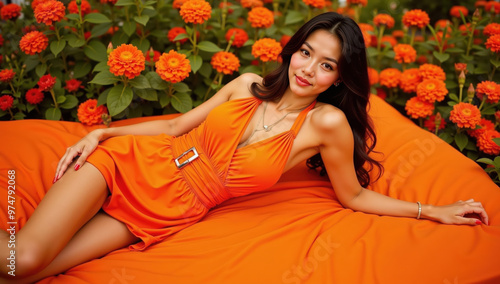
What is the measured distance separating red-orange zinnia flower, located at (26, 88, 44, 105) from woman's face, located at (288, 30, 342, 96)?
62.0 inches

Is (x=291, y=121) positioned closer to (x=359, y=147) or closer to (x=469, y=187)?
(x=359, y=147)

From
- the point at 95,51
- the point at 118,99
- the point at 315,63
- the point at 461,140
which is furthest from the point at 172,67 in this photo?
the point at 461,140

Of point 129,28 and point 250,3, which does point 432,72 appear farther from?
point 129,28

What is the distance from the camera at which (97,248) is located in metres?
1.59

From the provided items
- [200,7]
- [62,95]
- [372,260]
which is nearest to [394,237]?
[372,260]

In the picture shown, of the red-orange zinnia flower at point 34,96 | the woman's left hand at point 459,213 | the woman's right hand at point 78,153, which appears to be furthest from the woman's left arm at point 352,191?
the red-orange zinnia flower at point 34,96

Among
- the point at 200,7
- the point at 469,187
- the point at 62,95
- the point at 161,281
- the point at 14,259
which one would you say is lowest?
the point at 469,187

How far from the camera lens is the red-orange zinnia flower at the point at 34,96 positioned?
236 cm

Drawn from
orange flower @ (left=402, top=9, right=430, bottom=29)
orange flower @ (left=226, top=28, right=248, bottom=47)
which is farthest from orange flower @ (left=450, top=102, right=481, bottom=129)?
orange flower @ (left=226, top=28, right=248, bottom=47)

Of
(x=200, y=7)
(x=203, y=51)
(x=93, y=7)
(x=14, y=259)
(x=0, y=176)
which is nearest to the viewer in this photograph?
(x=14, y=259)

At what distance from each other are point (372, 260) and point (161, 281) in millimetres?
802

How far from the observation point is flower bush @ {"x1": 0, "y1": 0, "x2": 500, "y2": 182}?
2213 mm

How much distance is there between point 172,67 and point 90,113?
1.75 feet

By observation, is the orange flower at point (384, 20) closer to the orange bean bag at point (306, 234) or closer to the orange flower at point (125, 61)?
the orange bean bag at point (306, 234)
